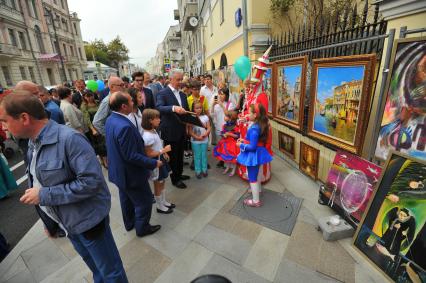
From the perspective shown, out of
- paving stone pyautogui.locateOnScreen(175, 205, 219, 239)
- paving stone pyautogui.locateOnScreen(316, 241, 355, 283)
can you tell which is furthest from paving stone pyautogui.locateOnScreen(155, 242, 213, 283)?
paving stone pyautogui.locateOnScreen(316, 241, 355, 283)

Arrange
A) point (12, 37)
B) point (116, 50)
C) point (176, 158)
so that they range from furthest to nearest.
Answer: point (116, 50) → point (12, 37) → point (176, 158)

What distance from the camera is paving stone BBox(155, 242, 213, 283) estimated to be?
2.26 meters

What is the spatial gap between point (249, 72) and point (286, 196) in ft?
8.96

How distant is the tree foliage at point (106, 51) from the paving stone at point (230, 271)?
5388 cm

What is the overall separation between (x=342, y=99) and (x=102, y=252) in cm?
326

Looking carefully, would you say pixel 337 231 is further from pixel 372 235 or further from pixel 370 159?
pixel 370 159

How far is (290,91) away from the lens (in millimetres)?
4199

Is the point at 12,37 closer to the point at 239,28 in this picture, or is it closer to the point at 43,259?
the point at 239,28

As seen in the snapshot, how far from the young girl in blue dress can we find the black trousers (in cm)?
127

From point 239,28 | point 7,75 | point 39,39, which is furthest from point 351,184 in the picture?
point 39,39

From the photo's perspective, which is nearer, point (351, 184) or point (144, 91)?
point (351, 184)

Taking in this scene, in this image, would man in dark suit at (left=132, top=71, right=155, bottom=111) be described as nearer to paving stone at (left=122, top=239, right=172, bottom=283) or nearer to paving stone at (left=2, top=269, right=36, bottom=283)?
paving stone at (left=122, top=239, right=172, bottom=283)

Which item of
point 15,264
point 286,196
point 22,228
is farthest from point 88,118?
point 286,196

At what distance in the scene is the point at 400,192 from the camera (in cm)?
193
